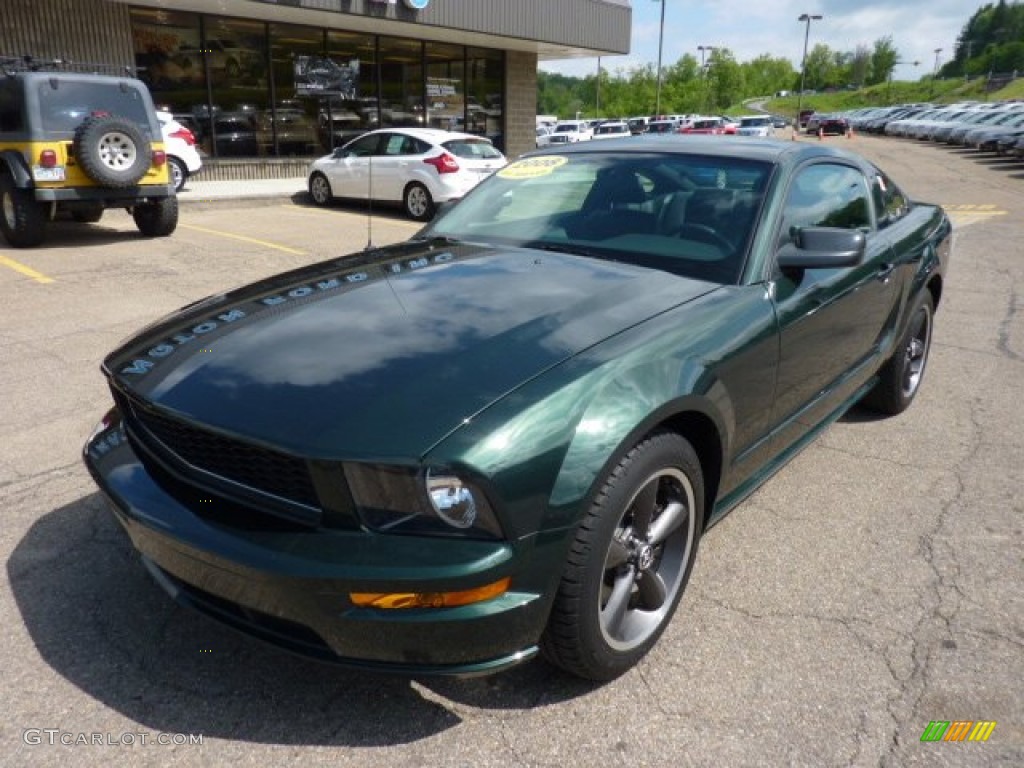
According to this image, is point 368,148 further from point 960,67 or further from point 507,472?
point 960,67

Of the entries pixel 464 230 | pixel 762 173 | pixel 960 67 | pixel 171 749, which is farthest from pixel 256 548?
pixel 960 67

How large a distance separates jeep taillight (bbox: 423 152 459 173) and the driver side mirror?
9871 mm

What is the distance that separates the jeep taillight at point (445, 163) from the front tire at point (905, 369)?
8.62m

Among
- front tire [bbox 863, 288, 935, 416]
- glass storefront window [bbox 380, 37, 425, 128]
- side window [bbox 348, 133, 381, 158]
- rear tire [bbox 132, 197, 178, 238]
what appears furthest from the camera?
glass storefront window [bbox 380, 37, 425, 128]

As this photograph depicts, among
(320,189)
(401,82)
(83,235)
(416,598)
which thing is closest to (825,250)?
(416,598)

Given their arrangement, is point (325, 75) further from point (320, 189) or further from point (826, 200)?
point (826, 200)

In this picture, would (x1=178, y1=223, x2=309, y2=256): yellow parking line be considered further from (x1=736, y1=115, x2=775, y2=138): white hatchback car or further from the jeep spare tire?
(x1=736, y1=115, x2=775, y2=138): white hatchback car

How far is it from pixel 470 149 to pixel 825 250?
10.5 metres

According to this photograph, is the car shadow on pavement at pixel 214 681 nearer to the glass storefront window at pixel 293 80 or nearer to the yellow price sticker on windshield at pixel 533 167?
the yellow price sticker on windshield at pixel 533 167

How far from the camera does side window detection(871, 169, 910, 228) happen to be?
428 cm

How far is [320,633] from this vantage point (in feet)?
6.50

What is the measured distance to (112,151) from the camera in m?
9.03

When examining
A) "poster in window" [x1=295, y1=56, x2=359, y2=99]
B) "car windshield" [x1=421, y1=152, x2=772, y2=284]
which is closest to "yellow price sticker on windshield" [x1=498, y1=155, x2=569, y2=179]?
"car windshield" [x1=421, y1=152, x2=772, y2=284]

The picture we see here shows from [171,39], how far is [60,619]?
1606cm
